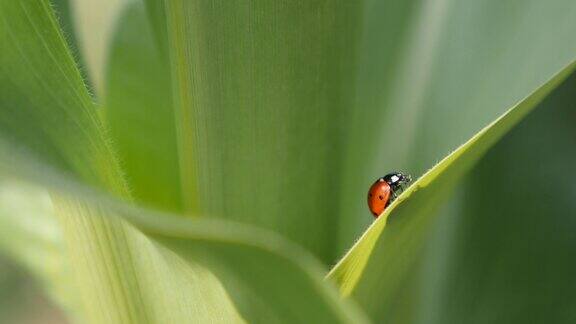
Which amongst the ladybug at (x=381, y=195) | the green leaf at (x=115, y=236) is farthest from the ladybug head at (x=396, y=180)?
the green leaf at (x=115, y=236)

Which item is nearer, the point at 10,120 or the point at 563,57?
the point at 10,120

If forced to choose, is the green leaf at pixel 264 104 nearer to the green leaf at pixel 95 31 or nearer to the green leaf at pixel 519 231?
the green leaf at pixel 519 231

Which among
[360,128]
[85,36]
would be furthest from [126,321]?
[85,36]

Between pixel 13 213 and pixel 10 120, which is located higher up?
pixel 10 120

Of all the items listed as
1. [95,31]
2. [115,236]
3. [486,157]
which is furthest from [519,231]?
[95,31]

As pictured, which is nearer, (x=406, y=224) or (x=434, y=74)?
(x=406, y=224)

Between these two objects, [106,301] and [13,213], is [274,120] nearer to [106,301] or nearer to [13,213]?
[106,301]

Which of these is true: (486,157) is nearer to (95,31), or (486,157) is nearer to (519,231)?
(519,231)
